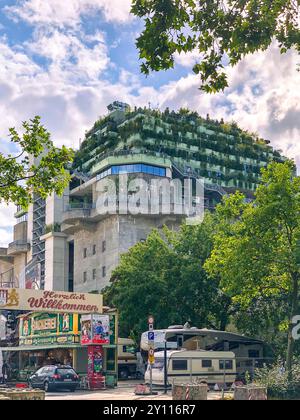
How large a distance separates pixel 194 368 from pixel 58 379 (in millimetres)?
8068

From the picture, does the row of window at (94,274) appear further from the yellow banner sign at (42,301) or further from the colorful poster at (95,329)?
the colorful poster at (95,329)

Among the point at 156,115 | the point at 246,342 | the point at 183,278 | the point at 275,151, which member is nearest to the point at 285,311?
the point at 246,342

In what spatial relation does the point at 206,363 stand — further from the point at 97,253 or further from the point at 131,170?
the point at 97,253

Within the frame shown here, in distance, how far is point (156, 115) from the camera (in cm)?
9800

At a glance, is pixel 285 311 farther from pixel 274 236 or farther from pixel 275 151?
pixel 275 151

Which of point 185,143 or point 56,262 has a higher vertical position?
point 185,143

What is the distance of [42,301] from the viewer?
43.2m

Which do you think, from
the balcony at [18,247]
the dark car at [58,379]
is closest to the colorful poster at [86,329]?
the dark car at [58,379]

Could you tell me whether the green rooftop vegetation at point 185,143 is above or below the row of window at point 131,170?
above

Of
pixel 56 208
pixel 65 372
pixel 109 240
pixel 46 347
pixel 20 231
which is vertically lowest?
pixel 65 372

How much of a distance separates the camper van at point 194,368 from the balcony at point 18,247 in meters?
72.3

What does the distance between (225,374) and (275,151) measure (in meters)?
77.1

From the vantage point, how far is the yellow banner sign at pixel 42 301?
1687 inches

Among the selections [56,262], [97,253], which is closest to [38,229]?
[56,262]
